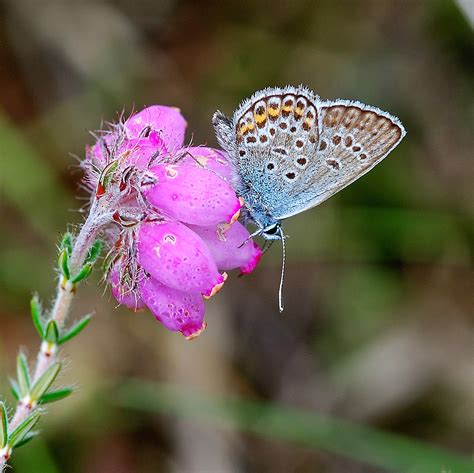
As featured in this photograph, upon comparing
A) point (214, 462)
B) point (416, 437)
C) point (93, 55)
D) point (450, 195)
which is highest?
point (93, 55)

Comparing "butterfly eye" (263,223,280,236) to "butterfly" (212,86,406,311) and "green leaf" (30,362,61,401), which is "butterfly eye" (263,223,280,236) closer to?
"butterfly" (212,86,406,311)

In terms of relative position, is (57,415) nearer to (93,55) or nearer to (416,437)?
(416,437)

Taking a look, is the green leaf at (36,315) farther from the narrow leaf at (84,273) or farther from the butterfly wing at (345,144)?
the butterfly wing at (345,144)

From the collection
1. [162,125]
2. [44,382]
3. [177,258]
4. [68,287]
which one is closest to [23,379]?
[44,382]

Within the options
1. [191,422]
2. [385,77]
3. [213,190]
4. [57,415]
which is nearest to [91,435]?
[57,415]

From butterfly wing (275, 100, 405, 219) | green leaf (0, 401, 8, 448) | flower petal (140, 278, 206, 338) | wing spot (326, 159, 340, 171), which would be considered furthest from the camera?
wing spot (326, 159, 340, 171)

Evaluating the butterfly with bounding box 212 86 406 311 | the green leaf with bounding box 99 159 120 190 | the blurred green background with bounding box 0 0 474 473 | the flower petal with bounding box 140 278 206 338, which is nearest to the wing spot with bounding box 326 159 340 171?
the butterfly with bounding box 212 86 406 311

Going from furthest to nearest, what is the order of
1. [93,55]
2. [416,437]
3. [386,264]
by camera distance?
[93,55]
[386,264]
[416,437]
